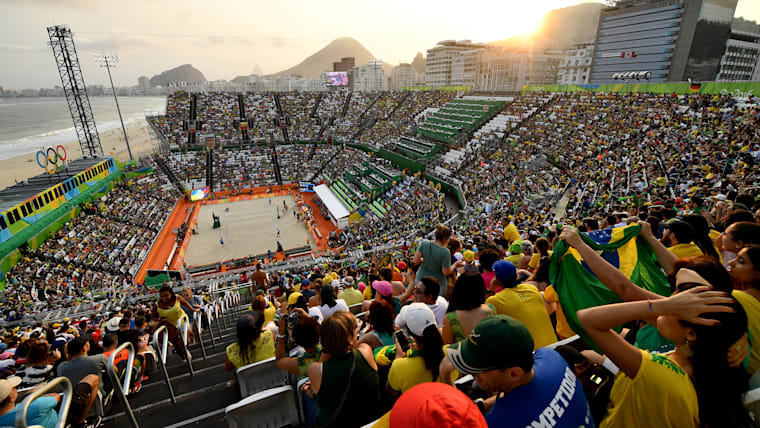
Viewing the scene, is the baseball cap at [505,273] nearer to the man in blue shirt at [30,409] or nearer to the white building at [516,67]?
the man in blue shirt at [30,409]

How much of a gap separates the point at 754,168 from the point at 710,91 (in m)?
13.8

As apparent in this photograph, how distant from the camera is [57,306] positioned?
15789 mm

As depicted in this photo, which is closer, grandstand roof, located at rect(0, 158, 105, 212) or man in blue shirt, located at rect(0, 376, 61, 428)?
man in blue shirt, located at rect(0, 376, 61, 428)

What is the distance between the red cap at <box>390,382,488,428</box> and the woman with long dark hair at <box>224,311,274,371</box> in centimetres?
285

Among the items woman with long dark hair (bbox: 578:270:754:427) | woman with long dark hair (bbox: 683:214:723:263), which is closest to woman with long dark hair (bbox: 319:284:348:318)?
woman with long dark hair (bbox: 578:270:754:427)

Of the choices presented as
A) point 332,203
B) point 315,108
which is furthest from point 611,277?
point 315,108

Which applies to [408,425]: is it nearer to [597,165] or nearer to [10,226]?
[597,165]

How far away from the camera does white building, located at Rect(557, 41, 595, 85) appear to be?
83000 mm

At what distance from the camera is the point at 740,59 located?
7081cm

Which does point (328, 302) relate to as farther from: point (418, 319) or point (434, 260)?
point (418, 319)

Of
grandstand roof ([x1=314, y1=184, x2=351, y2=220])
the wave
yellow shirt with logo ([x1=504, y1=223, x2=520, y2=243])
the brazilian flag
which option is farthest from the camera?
the wave

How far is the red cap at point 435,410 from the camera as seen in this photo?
1410 millimetres

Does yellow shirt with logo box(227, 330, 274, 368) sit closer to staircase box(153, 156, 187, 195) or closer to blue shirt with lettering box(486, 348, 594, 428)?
blue shirt with lettering box(486, 348, 594, 428)

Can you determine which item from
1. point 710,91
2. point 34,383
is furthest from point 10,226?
point 710,91
